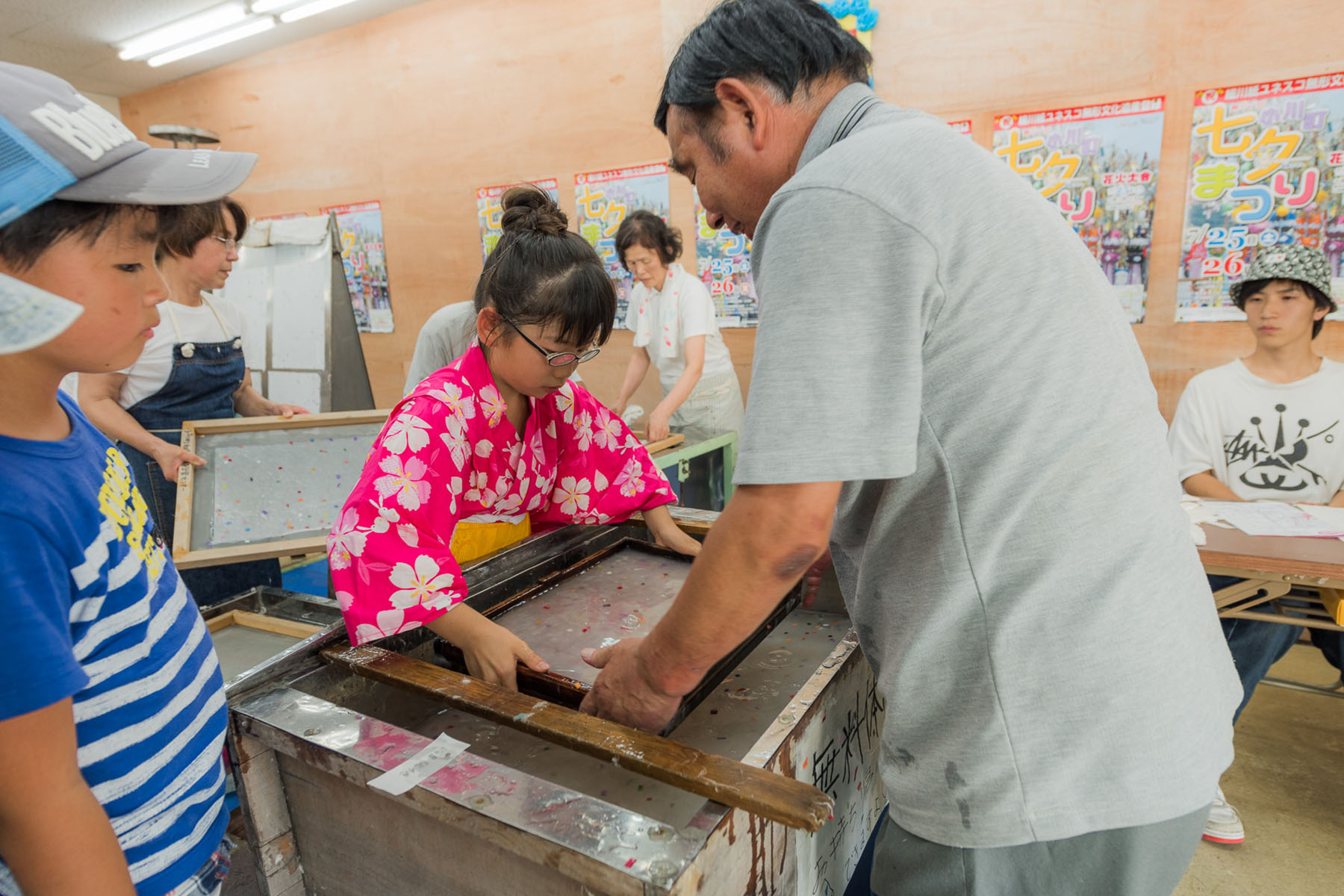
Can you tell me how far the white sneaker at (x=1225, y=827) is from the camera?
2.10 m

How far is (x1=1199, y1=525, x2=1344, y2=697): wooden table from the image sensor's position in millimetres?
1715

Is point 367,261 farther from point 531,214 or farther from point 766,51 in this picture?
point 766,51

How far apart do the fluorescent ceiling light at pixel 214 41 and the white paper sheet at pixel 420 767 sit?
18.2ft

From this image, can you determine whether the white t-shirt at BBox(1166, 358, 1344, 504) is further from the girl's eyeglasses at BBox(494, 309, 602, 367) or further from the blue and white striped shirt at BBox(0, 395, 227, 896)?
the blue and white striped shirt at BBox(0, 395, 227, 896)

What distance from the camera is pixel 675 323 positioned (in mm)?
3586

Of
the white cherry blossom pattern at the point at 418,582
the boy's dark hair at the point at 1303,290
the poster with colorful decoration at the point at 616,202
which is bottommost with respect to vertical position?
the white cherry blossom pattern at the point at 418,582

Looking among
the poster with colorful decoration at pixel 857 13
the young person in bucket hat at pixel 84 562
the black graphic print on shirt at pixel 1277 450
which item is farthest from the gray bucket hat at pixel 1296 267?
the young person in bucket hat at pixel 84 562

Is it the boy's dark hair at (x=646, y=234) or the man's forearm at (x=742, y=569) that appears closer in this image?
the man's forearm at (x=742, y=569)

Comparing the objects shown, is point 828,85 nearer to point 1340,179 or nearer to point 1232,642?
point 1232,642

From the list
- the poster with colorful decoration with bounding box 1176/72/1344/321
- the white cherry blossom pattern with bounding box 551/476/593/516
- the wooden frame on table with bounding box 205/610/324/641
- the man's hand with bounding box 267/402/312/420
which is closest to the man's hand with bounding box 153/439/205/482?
the man's hand with bounding box 267/402/312/420

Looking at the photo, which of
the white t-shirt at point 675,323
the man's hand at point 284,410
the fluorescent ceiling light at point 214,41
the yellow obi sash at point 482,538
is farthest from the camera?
the fluorescent ceiling light at point 214,41

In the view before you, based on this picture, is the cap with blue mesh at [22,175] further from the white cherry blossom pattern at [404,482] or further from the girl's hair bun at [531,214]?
the girl's hair bun at [531,214]

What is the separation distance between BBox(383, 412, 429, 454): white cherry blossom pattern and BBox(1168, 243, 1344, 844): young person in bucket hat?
2477 mm

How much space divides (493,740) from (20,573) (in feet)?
2.10
